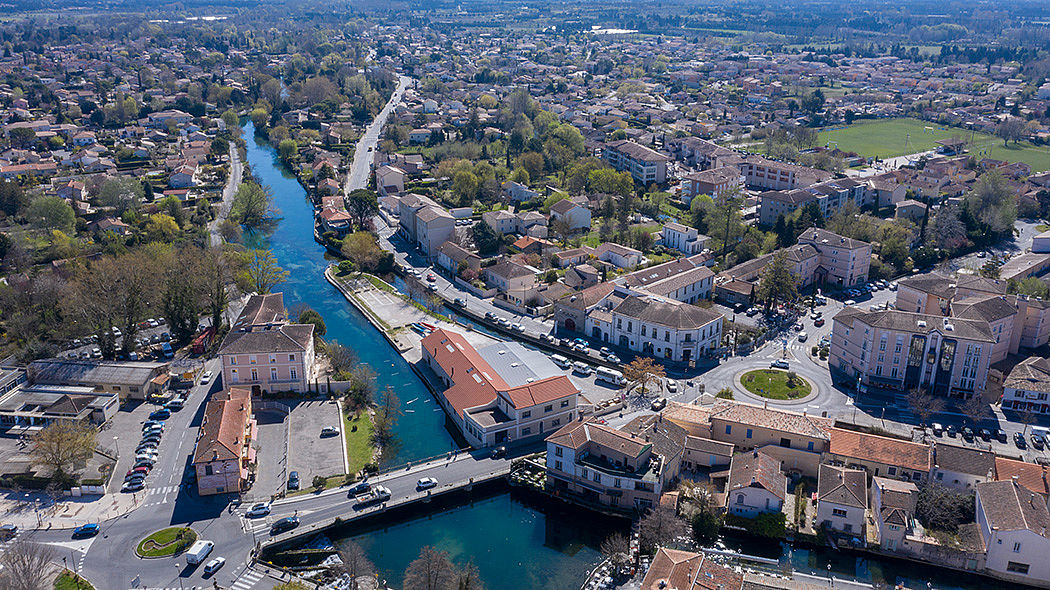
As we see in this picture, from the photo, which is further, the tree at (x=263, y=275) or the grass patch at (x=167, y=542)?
the tree at (x=263, y=275)

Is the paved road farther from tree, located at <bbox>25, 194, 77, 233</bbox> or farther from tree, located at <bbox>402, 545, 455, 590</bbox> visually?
tree, located at <bbox>402, 545, 455, 590</bbox>

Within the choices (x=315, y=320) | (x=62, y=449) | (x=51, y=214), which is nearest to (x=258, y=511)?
(x=62, y=449)

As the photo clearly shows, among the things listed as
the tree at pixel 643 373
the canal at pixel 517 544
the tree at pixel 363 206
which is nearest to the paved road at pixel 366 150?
the tree at pixel 363 206

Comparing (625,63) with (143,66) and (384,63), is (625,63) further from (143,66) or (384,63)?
(143,66)

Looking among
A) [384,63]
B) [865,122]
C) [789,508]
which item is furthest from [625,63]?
[789,508]

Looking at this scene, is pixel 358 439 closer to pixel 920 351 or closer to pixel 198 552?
pixel 198 552

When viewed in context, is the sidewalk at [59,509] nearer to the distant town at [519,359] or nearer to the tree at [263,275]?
the distant town at [519,359]

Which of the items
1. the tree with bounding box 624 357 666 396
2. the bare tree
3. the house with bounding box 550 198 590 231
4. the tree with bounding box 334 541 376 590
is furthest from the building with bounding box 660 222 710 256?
the bare tree
